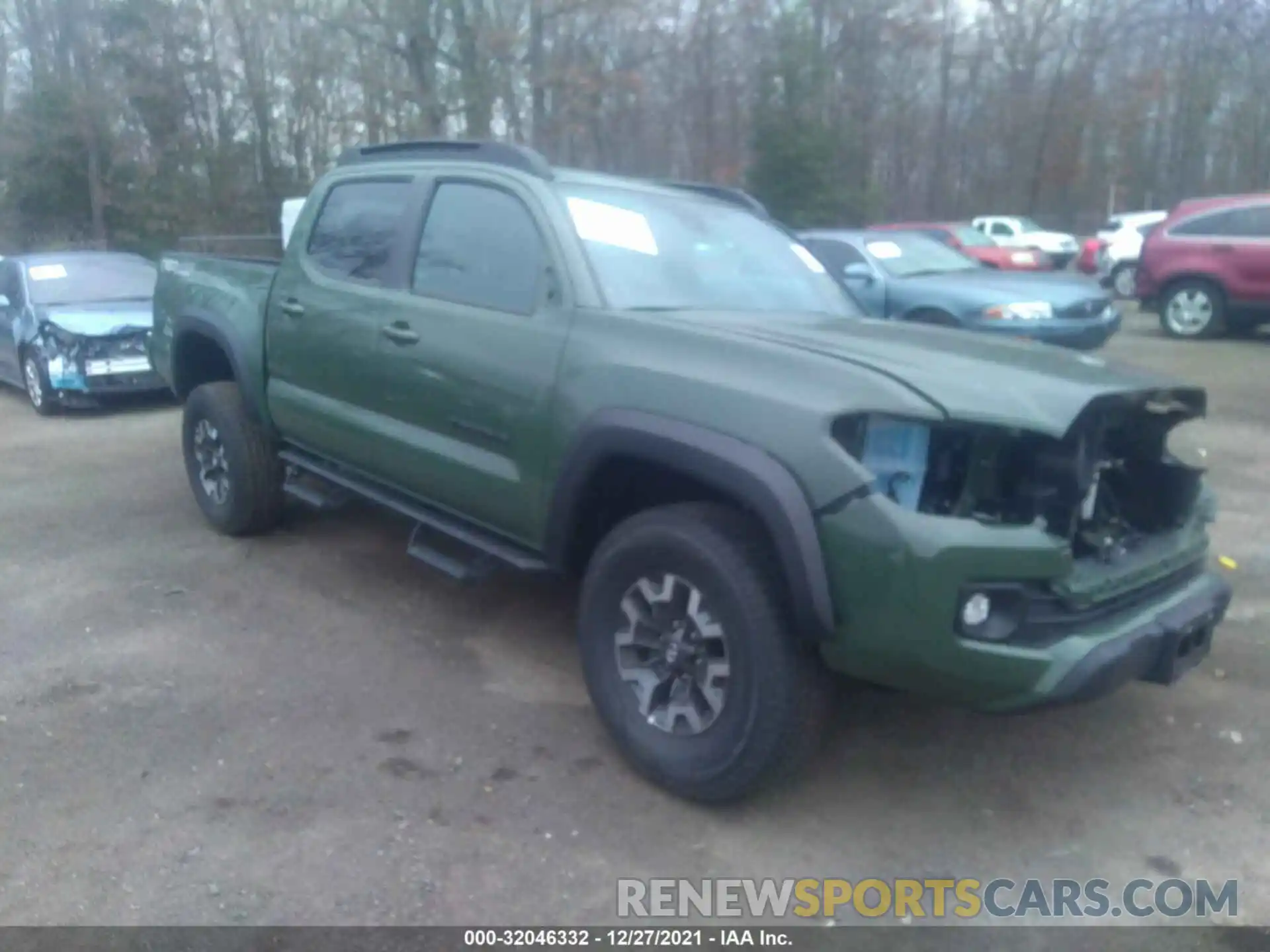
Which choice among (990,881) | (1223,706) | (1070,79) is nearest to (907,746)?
(990,881)

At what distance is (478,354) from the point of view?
4262mm

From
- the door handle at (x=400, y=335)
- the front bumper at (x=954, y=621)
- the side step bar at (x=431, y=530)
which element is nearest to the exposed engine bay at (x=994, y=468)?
the front bumper at (x=954, y=621)

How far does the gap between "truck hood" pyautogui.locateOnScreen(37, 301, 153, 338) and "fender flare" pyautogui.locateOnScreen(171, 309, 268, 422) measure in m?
4.09

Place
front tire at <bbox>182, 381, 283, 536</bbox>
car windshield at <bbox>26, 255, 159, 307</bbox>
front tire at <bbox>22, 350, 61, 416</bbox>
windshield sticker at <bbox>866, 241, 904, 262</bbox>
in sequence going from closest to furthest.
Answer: front tire at <bbox>182, 381, 283, 536</bbox> < front tire at <bbox>22, 350, 61, 416</bbox> < car windshield at <bbox>26, 255, 159, 307</bbox> < windshield sticker at <bbox>866, 241, 904, 262</bbox>

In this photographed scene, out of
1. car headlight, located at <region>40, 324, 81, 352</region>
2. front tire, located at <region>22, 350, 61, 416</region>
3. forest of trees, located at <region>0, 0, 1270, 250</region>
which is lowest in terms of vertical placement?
front tire, located at <region>22, 350, 61, 416</region>

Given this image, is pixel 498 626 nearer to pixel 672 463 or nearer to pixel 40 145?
pixel 672 463

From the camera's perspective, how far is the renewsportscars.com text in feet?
10.5

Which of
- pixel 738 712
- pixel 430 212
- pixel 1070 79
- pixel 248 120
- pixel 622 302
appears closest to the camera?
pixel 738 712

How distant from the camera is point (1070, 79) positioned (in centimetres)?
3762

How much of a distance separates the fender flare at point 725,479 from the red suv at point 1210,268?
12.3m

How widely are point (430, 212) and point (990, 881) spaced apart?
323 cm

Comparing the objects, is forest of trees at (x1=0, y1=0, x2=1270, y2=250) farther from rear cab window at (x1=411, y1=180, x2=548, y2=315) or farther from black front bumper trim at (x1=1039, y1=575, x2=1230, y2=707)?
black front bumper trim at (x1=1039, y1=575, x2=1230, y2=707)

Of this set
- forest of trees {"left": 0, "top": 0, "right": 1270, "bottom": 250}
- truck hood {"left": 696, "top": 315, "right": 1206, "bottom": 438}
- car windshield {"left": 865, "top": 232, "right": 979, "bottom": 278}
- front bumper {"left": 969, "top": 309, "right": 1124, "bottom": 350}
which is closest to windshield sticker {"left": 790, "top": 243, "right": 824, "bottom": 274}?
truck hood {"left": 696, "top": 315, "right": 1206, "bottom": 438}

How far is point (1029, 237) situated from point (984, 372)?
1095 inches
